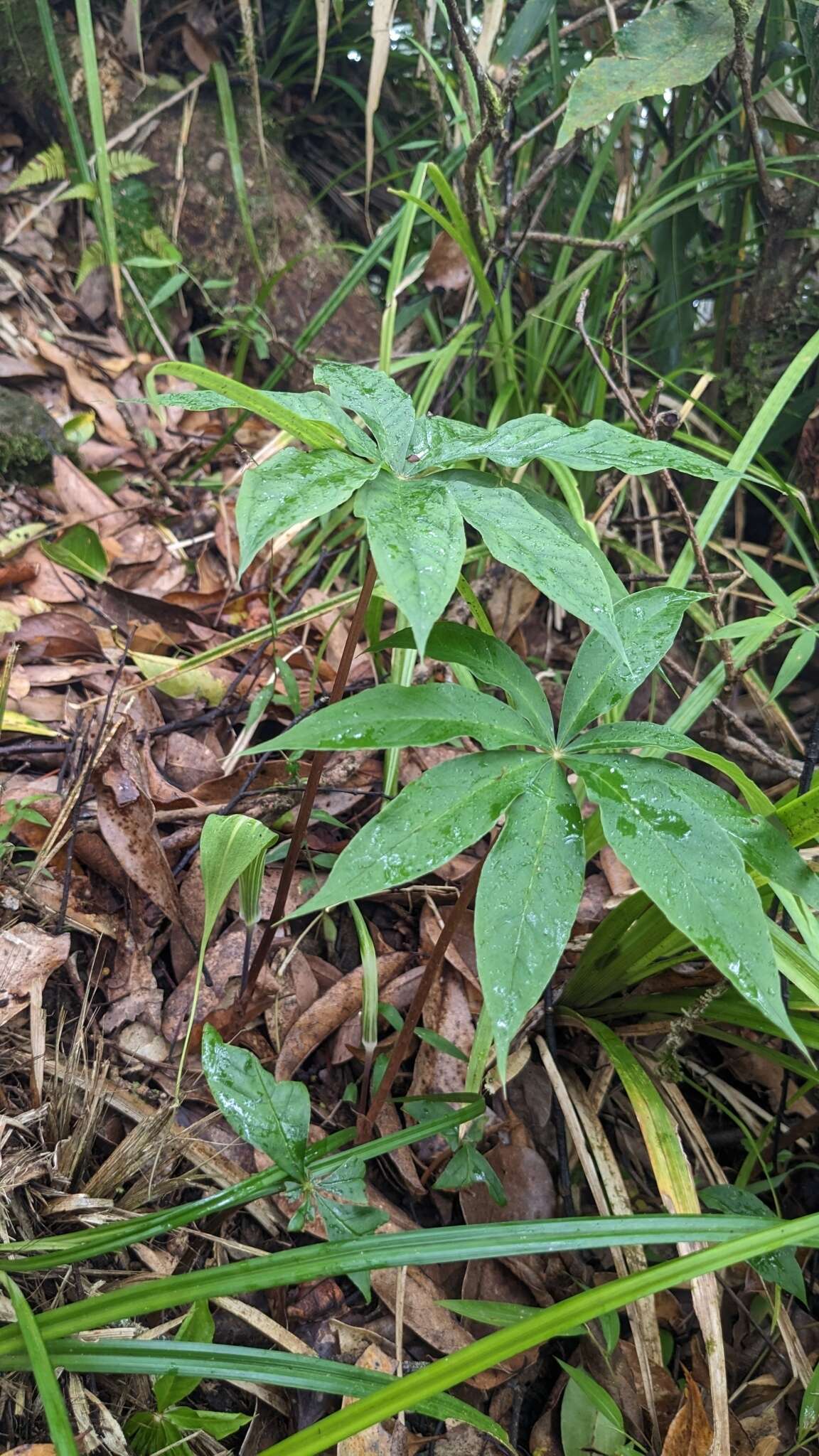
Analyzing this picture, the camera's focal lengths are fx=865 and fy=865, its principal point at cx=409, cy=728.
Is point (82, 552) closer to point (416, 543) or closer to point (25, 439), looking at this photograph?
point (25, 439)

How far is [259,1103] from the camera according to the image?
2.98 ft

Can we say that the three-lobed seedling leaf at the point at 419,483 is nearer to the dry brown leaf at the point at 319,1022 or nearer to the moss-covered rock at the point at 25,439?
the dry brown leaf at the point at 319,1022

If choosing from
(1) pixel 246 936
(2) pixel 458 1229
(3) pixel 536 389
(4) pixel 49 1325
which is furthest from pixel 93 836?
(3) pixel 536 389

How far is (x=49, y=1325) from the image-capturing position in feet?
2.62

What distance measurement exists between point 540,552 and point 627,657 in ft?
0.63

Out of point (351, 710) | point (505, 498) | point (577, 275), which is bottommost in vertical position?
point (351, 710)

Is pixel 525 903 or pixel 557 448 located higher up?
pixel 557 448

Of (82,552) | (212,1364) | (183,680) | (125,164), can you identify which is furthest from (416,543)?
(125,164)

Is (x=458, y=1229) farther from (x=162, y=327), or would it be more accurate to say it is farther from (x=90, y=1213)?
(x=162, y=327)

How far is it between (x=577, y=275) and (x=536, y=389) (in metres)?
0.25

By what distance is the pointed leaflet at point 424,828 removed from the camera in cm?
71

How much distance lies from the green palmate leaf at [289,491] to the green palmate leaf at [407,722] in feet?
0.53

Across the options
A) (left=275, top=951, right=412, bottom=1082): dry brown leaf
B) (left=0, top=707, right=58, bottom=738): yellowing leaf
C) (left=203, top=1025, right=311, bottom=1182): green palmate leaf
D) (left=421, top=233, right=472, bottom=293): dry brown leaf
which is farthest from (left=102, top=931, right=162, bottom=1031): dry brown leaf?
(left=421, top=233, right=472, bottom=293): dry brown leaf

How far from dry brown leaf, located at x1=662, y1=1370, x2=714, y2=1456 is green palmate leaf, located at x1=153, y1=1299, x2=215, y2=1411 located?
1.79 feet
